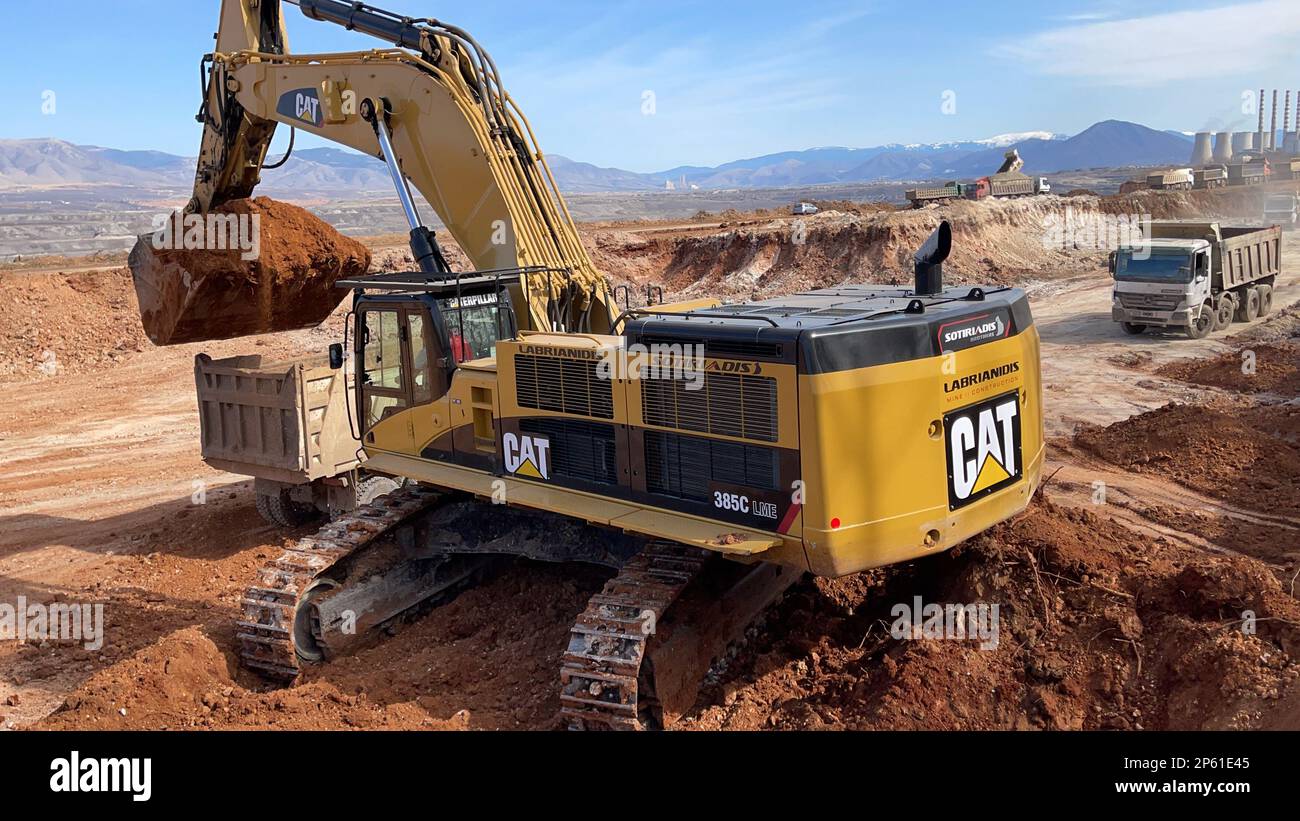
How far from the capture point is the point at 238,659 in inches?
330

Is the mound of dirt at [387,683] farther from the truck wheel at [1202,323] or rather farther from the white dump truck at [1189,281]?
the truck wheel at [1202,323]

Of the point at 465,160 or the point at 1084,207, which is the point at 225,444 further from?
the point at 1084,207

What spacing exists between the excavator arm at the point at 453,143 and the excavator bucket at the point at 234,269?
52.1 inches

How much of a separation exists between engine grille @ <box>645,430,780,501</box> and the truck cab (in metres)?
18.8

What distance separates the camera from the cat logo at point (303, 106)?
10.2 meters

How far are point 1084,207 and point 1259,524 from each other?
36.5 meters

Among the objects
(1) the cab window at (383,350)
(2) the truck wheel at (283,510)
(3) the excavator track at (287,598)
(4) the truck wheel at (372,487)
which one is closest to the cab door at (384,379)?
(1) the cab window at (383,350)

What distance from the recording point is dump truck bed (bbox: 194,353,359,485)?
10.7 metres

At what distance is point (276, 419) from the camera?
10.9m

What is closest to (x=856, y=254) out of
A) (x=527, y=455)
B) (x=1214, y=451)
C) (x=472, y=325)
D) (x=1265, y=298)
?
(x=1265, y=298)

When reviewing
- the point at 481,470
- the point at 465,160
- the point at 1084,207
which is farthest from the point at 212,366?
the point at 1084,207

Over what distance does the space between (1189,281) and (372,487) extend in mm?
18320

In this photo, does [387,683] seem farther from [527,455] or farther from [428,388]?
[428,388]

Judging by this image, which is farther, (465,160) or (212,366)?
(212,366)
